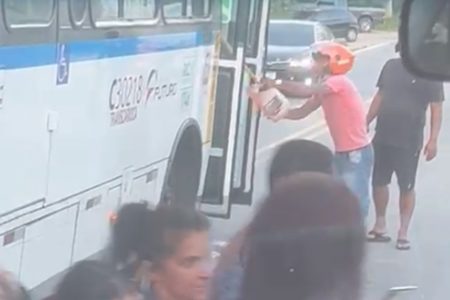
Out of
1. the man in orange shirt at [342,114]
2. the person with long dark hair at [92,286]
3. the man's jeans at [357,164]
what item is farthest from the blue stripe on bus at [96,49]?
the person with long dark hair at [92,286]

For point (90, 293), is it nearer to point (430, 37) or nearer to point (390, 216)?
point (430, 37)

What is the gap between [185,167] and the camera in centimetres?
1109

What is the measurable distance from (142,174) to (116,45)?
44.1 inches

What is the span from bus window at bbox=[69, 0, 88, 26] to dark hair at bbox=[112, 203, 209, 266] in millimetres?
3300

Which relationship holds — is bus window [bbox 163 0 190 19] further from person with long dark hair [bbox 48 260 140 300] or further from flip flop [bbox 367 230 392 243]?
person with long dark hair [bbox 48 260 140 300]

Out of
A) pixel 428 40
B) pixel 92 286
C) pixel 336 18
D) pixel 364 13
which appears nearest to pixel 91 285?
pixel 92 286

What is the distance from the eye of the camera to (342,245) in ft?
12.3

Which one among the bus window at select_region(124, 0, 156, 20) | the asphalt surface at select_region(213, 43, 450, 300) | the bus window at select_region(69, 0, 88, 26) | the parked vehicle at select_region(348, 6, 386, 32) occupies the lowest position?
the parked vehicle at select_region(348, 6, 386, 32)

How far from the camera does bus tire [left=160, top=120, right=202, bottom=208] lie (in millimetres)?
10812

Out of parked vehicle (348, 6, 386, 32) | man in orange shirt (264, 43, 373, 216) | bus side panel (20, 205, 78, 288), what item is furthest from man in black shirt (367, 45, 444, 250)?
parked vehicle (348, 6, 386, 32)

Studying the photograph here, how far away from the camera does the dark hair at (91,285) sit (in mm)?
3845

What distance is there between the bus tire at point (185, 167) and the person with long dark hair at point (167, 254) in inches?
229

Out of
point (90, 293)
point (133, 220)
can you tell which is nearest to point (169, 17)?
point (133, 220)

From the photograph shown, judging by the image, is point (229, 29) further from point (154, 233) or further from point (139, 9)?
point (154, 233)
